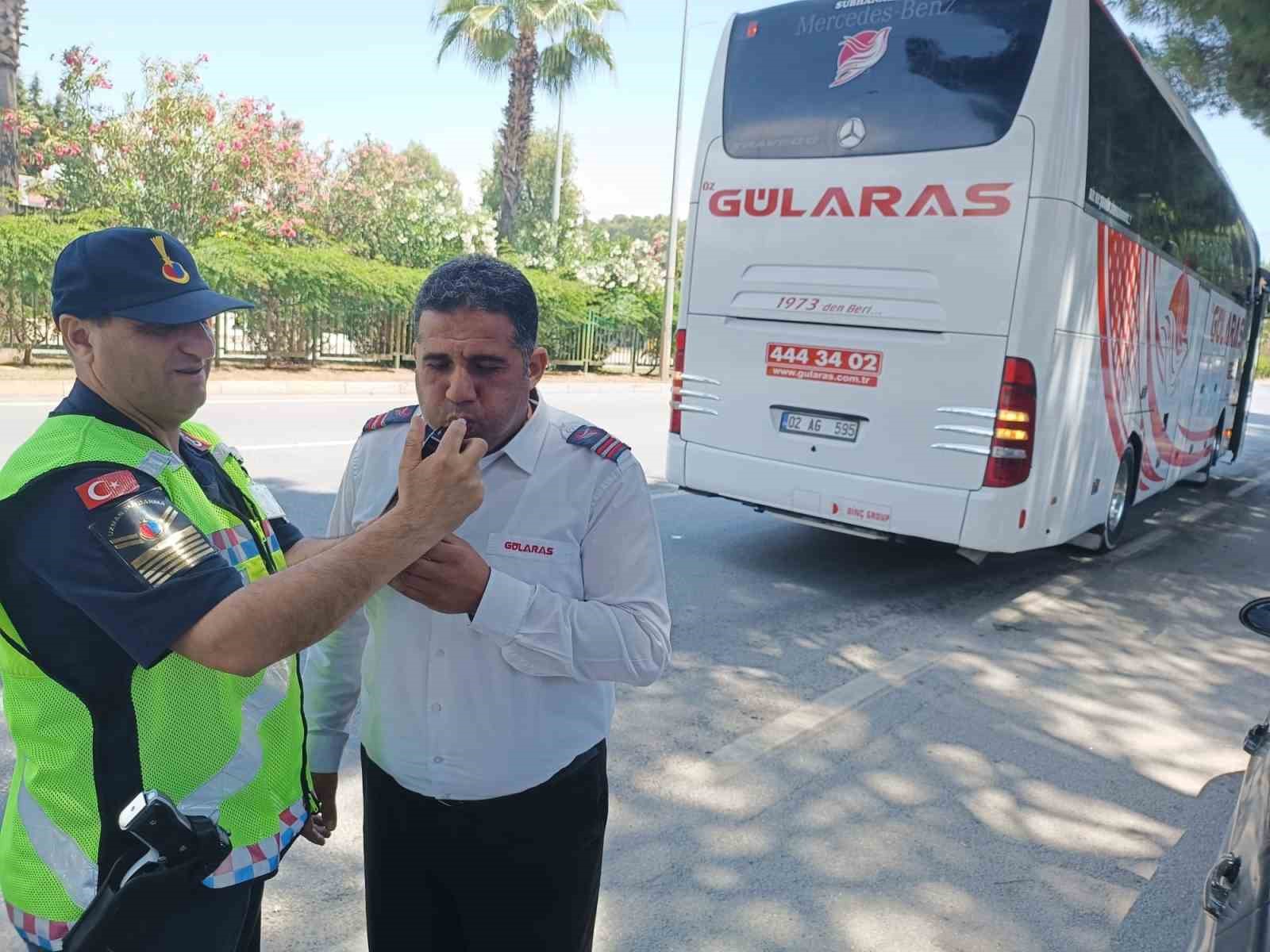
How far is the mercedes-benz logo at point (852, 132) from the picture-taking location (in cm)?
628

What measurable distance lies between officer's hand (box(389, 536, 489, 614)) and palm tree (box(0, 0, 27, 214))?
55.0 feet

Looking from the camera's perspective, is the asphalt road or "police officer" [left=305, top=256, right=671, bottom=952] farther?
the asphalt road

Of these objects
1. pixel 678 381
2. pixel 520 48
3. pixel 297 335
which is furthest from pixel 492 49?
pixel 678 381

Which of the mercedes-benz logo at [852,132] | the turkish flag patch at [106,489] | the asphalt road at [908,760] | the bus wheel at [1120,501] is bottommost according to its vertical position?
the asphalt road at [908,760]

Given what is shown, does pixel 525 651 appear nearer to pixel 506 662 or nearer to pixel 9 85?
pixel 506 662

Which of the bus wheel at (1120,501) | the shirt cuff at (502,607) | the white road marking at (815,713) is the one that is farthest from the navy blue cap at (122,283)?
the bus wheel at (1120,501)

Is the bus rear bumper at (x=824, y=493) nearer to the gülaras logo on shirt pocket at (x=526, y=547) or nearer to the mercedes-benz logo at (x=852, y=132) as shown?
the mercedes-benz logo at (x=852, y=132)

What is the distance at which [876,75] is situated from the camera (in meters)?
6.23

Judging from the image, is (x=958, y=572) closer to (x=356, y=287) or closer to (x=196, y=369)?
(x=196, y=369)

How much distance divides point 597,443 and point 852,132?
16.7 feet

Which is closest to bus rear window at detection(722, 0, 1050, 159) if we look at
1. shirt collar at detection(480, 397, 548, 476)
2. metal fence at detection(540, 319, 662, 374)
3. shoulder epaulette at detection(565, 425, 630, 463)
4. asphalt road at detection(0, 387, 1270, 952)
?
asphalt road at detection(0, 387, 1270, 952)

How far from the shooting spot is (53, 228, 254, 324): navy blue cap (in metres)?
1.59

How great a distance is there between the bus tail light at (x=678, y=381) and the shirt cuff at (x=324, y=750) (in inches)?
208

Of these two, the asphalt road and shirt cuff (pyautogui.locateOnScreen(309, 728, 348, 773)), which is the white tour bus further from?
shirt cuff (pyautogui.locateOnScreen(309, 728, 348, 773))
